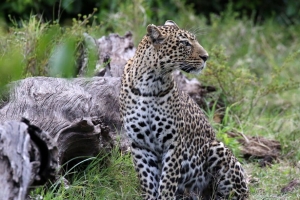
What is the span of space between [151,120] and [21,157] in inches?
81.7

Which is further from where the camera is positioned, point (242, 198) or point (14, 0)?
point (14, 0)

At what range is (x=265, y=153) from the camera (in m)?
7.66

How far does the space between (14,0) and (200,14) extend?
12.2 ft

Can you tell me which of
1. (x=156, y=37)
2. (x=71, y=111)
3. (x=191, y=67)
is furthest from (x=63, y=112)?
(x=191, y=67)

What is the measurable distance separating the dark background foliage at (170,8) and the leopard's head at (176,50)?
22.0ft

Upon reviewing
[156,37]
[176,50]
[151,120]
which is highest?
[156,37]

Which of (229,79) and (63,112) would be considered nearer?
(63,112)

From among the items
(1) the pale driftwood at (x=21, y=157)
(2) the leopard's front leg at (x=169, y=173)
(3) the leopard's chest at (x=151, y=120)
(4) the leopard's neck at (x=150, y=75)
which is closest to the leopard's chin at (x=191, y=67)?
(4) the leopard's neck at (x=150, y=75)

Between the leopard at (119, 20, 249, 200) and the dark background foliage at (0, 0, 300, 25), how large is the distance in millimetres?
6636

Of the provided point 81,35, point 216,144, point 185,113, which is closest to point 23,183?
point 185,113

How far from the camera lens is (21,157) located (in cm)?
346

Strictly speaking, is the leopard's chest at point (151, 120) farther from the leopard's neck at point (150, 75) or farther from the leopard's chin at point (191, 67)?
the leopard's chin at point (191, 67)

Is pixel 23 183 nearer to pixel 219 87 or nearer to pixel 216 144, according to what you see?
pixel 216 144

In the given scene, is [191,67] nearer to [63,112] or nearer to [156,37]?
[156,37]
